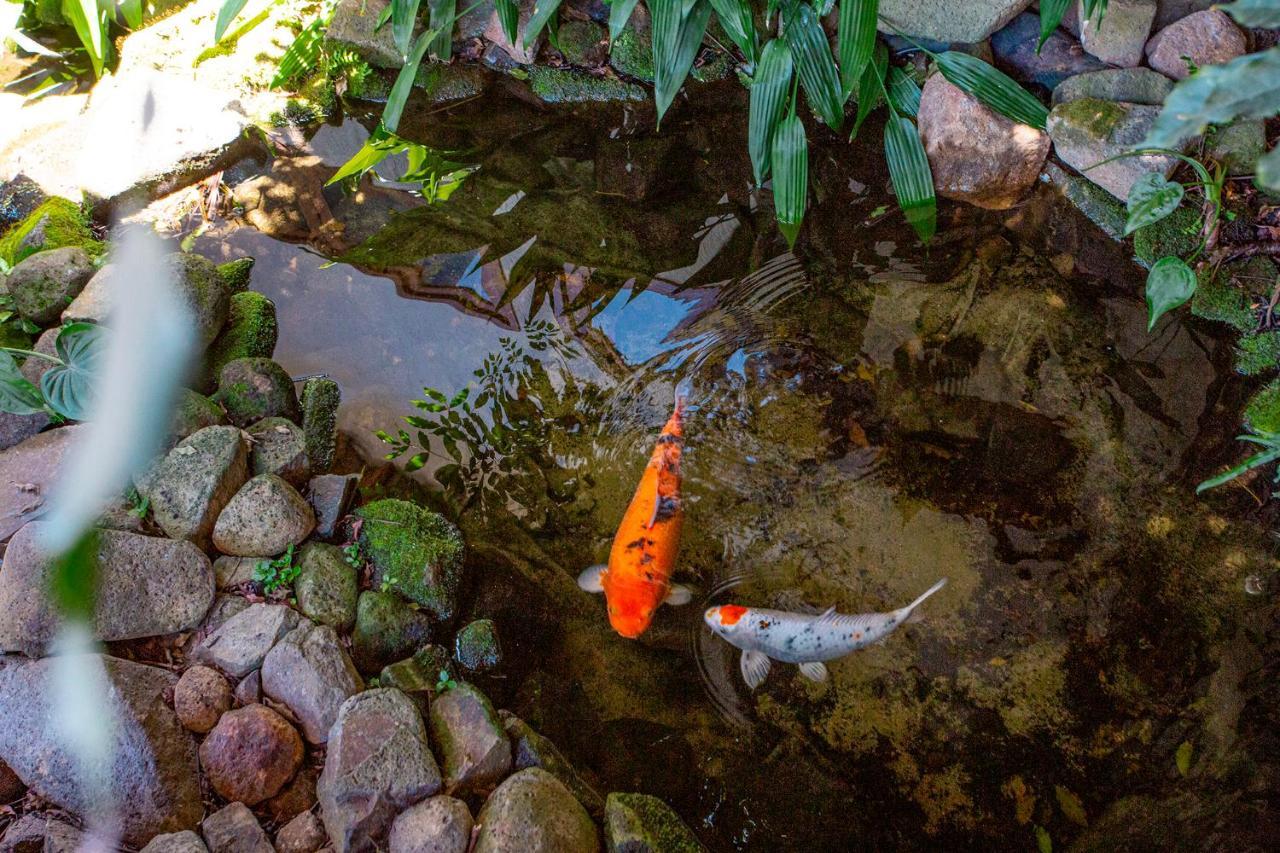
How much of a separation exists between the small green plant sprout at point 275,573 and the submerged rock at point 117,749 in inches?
19.3

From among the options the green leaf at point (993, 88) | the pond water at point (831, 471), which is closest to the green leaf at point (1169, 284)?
the pond water at point (831, 471)

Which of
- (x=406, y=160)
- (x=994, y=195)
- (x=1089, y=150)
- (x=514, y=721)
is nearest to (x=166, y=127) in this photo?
(x=406, y=160)

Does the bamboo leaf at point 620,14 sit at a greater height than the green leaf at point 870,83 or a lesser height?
greater

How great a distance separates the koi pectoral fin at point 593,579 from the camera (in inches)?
109

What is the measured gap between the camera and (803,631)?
246cm

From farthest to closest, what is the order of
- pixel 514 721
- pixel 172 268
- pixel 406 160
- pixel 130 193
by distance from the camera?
1. pixel 406 160
2. pixel 130 193
3. pixel 172 268
4. pixel 514 721

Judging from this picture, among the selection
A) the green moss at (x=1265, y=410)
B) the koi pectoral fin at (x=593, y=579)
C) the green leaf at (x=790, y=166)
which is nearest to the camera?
the koi pectoral fin at (x=593, y=579)

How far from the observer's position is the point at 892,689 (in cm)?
260

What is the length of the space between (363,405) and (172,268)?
977 millimetres

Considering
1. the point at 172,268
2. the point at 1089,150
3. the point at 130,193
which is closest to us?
the point at 172,268

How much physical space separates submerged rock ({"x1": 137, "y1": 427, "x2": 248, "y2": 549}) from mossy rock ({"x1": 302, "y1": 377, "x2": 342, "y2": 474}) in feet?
1.17

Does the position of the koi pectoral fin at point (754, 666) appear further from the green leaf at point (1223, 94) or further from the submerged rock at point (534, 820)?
the green leaf at point (1223, 94)

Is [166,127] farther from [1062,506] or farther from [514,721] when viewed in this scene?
[1062,506]

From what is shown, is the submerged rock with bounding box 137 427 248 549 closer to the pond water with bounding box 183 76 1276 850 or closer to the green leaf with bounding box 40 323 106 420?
the green leaf with bounding box 40 323 106 420
